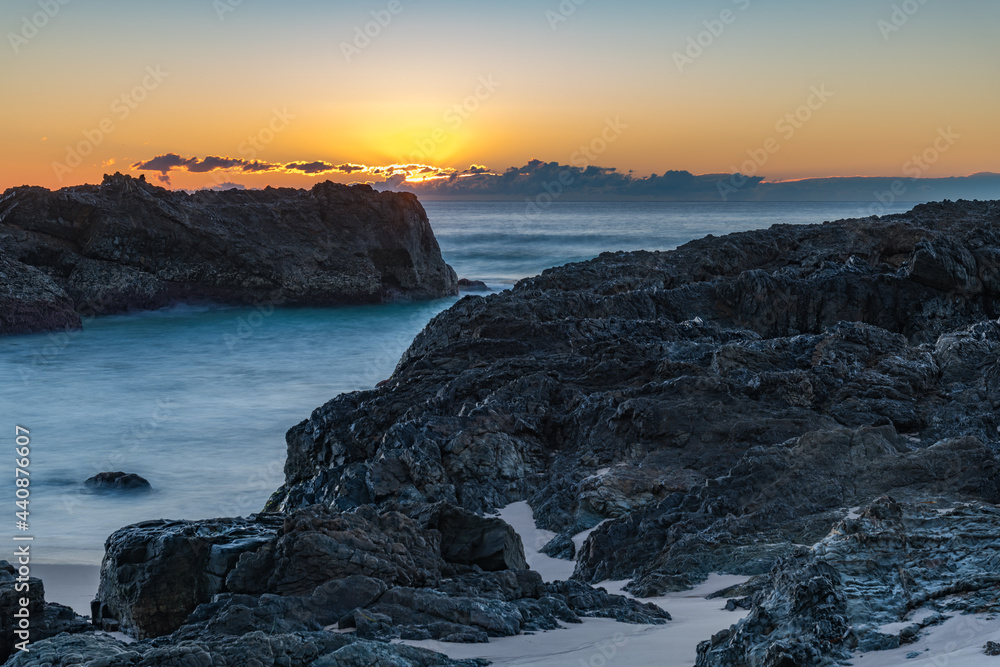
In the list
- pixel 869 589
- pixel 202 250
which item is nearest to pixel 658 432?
pixel 869 589

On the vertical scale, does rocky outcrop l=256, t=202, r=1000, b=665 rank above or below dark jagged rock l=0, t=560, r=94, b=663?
above

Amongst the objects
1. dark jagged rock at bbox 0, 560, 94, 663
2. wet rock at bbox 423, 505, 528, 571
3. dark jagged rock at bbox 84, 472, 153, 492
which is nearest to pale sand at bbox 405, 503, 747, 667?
wet rock at bbox 423, 505, 528, 571

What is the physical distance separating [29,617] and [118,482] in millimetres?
9013

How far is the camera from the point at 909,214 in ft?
100

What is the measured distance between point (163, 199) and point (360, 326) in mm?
11552

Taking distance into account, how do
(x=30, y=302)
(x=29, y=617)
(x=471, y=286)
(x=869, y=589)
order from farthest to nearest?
(x=471, y=286), (x=30, y=302), (x=29, y=617), (x=869, y=589)

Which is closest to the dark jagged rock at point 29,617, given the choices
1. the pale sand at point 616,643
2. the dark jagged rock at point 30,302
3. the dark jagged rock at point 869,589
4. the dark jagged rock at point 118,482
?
the pale sand at point 616,643

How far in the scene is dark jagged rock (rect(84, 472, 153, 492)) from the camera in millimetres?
15109

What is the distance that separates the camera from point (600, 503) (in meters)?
9.02

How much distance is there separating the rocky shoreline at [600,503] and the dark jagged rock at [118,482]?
146 inches

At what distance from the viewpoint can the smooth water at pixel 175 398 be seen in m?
14.6

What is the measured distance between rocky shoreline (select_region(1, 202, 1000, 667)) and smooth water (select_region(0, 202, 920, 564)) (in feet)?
10.7

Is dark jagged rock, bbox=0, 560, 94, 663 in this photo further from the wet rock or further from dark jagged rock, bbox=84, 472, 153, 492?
dark jagged rock, bbox=84, 472, 153, 492

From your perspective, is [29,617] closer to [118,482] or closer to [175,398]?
[118,482]
